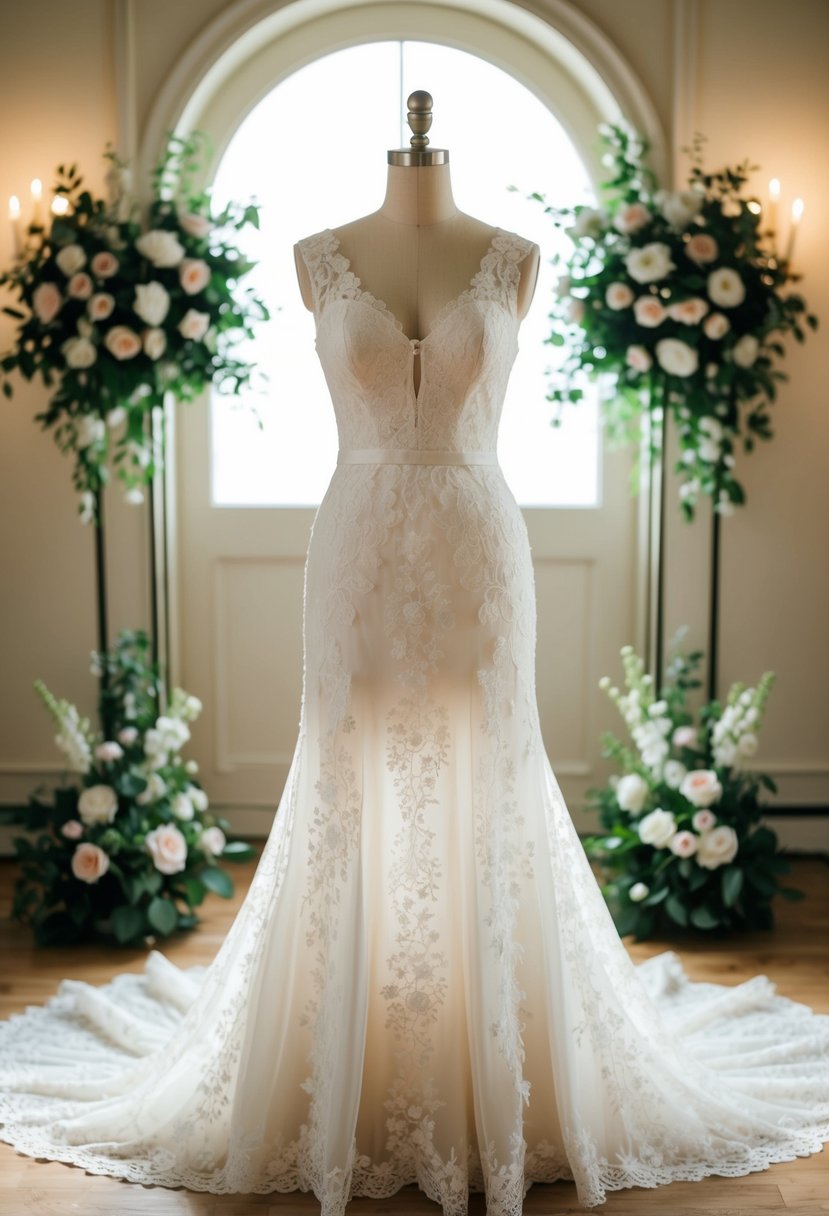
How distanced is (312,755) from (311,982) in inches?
15.7

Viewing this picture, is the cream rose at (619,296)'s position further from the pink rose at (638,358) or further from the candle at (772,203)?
the candle at (772,203)

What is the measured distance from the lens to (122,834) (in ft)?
11.7

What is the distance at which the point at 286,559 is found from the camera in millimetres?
4266

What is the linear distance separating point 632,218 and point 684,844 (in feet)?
5.56

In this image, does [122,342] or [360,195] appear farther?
[360,195]

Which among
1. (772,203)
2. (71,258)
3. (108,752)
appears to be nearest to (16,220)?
(71,258)

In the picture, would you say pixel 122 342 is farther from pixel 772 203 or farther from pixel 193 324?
pixel 772 203

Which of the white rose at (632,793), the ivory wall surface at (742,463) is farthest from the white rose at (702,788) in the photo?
the ivory wall surface at (742,463)

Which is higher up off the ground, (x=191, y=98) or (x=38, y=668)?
(x=191, y=98)

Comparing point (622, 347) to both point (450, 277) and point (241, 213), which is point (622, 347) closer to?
point (241, 213)

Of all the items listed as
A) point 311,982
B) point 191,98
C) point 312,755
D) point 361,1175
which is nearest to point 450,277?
point 312,755

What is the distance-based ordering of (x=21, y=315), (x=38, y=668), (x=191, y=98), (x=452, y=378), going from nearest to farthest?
(x=452, y=378) < (x=21, y=315) < (x=191, y=98) < (x=38, y=668)

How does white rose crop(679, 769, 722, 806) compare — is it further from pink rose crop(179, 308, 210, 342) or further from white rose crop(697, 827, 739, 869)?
pink rose crop(179, 308, 210, 342)

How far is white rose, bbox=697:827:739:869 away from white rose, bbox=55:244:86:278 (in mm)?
2275
